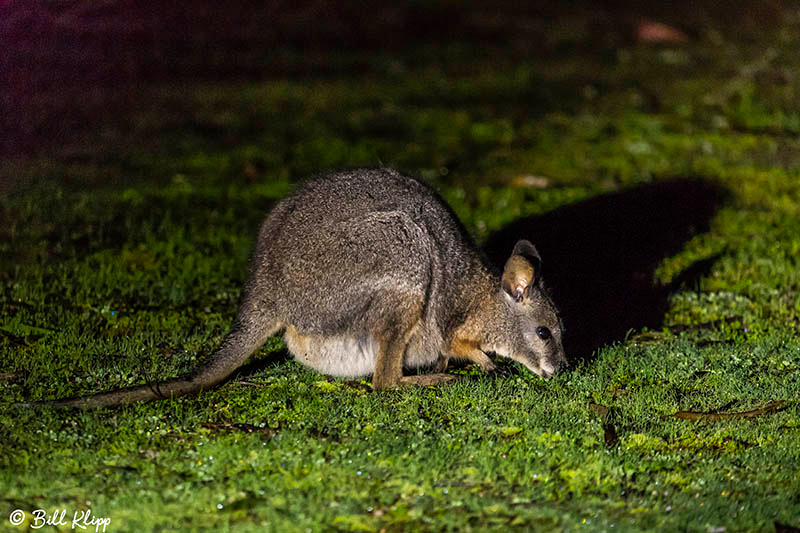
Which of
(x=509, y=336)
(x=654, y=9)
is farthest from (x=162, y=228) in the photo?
(x=654, y=9)

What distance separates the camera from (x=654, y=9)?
21.7 meters

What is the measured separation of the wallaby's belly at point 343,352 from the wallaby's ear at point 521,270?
62 centimetres

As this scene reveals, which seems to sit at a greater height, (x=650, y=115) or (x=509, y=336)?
(x=509, y=336)

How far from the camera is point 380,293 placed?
19.5 ft

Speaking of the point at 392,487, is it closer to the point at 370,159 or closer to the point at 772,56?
the point at 370,159

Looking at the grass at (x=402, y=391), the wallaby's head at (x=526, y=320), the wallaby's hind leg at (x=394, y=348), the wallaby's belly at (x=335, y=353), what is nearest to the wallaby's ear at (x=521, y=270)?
the wallaby's head at (x=526, y=320)

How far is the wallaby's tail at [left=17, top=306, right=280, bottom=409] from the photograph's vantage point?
5402mm

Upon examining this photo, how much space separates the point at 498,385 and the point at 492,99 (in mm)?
9312

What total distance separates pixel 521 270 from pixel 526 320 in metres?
0.32

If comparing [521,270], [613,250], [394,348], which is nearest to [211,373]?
[394,348]

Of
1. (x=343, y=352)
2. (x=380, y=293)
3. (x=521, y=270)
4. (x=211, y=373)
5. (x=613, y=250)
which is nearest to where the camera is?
(x=211, y=373)

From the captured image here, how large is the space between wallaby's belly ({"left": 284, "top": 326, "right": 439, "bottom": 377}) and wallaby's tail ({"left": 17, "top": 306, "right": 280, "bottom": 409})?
196 millimetres

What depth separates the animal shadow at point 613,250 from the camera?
7656 mm

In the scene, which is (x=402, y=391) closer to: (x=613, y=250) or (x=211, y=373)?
(x=211, y=373)
